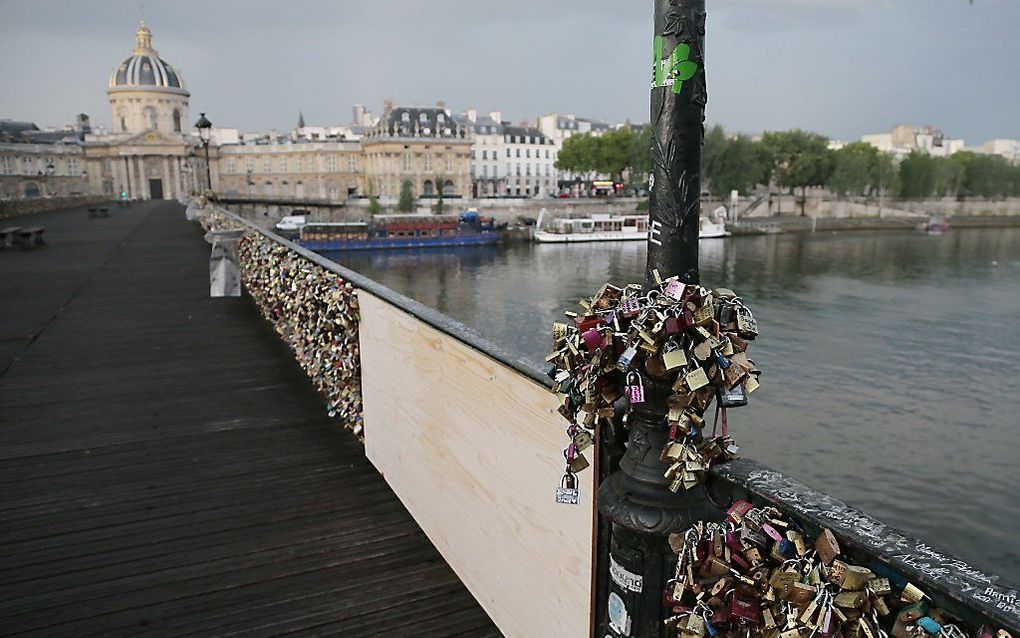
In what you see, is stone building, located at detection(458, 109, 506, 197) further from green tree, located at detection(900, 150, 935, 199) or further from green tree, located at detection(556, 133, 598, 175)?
green tree, located at detection(900, 150, 935, 199)

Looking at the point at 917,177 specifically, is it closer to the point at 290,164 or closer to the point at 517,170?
the point at 517,170

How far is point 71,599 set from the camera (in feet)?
11.5

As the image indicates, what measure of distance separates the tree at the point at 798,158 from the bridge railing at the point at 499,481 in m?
91.8

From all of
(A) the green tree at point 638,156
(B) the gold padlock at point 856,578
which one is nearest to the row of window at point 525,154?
(A) the green tree at point 638,156

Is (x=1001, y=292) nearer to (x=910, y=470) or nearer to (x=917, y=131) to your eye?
A: (x=910, y=470)

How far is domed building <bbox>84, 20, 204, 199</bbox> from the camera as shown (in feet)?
343

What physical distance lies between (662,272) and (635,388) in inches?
14.9

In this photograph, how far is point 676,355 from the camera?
1.82 meters

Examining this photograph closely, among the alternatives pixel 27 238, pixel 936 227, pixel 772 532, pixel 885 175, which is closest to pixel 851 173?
pixel 885 175

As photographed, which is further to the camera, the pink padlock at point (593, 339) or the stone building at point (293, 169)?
the stone building at point (293, 169)

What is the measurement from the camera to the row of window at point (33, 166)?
96.2 meters

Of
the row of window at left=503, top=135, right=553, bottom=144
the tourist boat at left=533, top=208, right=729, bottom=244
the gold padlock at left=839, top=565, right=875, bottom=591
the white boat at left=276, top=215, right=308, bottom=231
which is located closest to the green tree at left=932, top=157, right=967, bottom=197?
the tourist boat at left=533, top=208, right=729, bottom=244

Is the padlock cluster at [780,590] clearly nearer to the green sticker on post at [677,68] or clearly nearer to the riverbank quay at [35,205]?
the green sticker on post at [677,68]

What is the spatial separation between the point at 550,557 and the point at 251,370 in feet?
17.9
